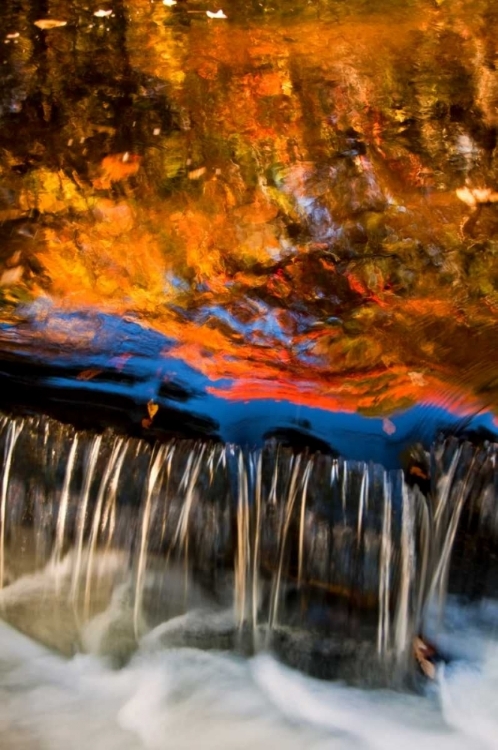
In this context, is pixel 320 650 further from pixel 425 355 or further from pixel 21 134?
pixel 21 134

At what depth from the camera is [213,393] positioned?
2.93 meters

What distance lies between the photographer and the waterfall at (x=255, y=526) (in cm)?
261

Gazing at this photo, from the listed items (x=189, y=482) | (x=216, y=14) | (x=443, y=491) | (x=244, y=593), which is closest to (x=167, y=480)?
(x=189, y=482)

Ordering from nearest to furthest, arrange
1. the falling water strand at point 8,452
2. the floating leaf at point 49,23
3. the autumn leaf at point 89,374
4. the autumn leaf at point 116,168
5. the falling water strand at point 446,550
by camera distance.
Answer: the falling water strand at point 446,550
the falling water strand at point 8,452
the autumn leaf at point 89,374
the autumn leaf at point 116,168
the floating leaf at point 49,23

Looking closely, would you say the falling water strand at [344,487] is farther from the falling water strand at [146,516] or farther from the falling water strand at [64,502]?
the falling water strand at [64,502]

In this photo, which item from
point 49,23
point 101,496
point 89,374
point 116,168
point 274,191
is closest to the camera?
point 101,496

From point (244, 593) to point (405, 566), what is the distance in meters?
0.65

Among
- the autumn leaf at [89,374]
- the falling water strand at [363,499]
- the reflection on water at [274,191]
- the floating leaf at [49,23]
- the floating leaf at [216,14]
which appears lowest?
the falling water strand at [363,499]

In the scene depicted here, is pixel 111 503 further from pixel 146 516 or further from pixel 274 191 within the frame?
pixel 274 191

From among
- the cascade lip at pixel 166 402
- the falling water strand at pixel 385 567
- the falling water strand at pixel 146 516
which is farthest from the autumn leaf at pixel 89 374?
the falling water strand at pixel 385 567

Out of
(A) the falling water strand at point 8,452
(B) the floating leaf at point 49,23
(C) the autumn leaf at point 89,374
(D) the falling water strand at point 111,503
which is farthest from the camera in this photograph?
(B) the floating leaf at point 49,23

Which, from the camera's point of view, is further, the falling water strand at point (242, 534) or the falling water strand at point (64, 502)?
the falling water strand at point (64, 502)

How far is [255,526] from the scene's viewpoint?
2.71 meters

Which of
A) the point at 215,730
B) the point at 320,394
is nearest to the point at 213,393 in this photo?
the point at 320,394
